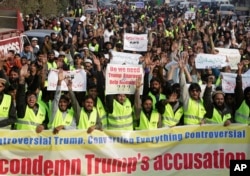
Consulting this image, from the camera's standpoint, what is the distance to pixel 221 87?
9.47 metres

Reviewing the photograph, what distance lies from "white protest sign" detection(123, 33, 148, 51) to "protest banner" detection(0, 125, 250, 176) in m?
6.13

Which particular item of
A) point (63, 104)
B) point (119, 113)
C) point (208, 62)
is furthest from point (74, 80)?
point (208, 62)

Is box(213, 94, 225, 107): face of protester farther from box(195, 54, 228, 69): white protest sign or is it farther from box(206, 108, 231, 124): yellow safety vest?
box(195, 54, 228, 69): white protest sign

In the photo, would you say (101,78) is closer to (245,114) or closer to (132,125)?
(132,125)

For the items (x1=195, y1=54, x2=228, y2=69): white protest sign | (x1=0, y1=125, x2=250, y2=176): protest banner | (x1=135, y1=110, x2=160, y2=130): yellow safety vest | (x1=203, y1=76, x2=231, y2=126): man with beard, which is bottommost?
(x1=0, y1=125, x2=250, y2=176): protest banner

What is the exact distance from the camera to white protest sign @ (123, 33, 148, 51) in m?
14.4

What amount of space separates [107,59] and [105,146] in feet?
14.0

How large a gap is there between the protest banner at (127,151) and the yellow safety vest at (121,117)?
0.34 meters

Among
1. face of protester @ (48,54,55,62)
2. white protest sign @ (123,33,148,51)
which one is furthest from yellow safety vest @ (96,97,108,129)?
white protest sign @ (123,33,148,51)

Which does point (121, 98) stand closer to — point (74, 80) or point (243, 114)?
point (74, 80)

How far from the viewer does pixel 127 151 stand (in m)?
8.36

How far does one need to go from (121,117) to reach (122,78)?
0.57m

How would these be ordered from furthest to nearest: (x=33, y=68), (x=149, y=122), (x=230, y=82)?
(x=33, y=68), (x=230, y=82), (x=149, y=122)

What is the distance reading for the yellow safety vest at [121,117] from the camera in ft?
28.6
